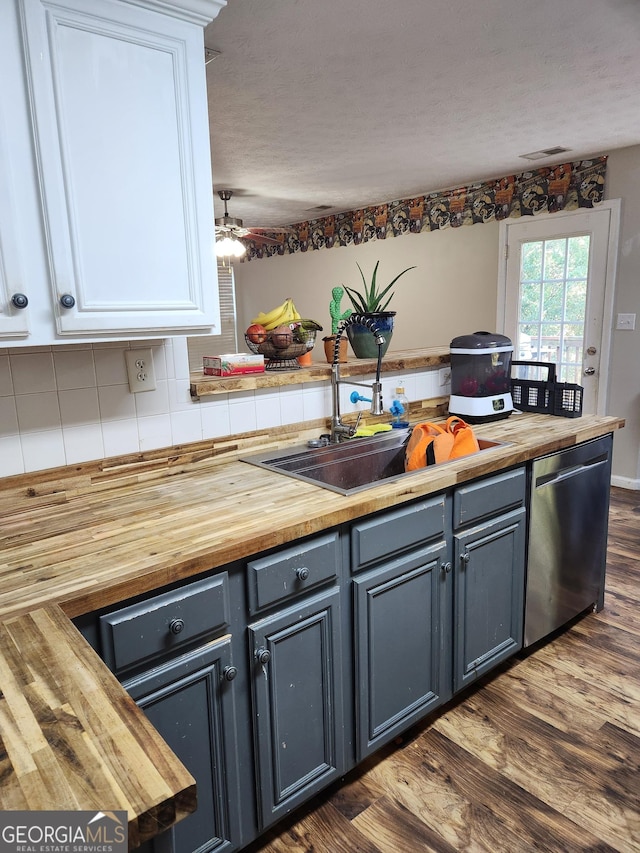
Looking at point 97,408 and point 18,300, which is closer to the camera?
point 18,300

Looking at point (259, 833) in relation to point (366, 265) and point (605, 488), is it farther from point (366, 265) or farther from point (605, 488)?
point (366, 265)

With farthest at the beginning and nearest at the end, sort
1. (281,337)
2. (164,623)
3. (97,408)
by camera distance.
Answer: (281,337) < (97,408) < (164,623)

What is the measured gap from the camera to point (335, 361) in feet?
6.87

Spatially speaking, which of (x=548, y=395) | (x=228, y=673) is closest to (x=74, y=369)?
(x=228, y=673)

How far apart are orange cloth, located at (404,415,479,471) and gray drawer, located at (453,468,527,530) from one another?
145mm

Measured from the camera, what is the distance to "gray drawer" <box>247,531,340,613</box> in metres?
1.33

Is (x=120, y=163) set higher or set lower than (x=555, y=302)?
higher

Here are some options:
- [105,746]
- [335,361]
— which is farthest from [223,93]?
[105,746]

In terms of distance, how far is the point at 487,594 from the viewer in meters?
1.96

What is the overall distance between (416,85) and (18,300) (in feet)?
6.83

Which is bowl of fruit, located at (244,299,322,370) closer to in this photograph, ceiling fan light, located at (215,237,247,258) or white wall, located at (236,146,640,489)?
ceiling fan light, located at (215,237,247,258)

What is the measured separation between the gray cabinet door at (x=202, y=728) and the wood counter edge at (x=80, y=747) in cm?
34

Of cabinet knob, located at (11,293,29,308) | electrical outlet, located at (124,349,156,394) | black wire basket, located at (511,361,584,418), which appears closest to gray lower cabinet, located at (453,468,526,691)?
black wire basket, located at (511,361,584,418)

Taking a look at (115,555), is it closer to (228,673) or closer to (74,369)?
(228,673)
